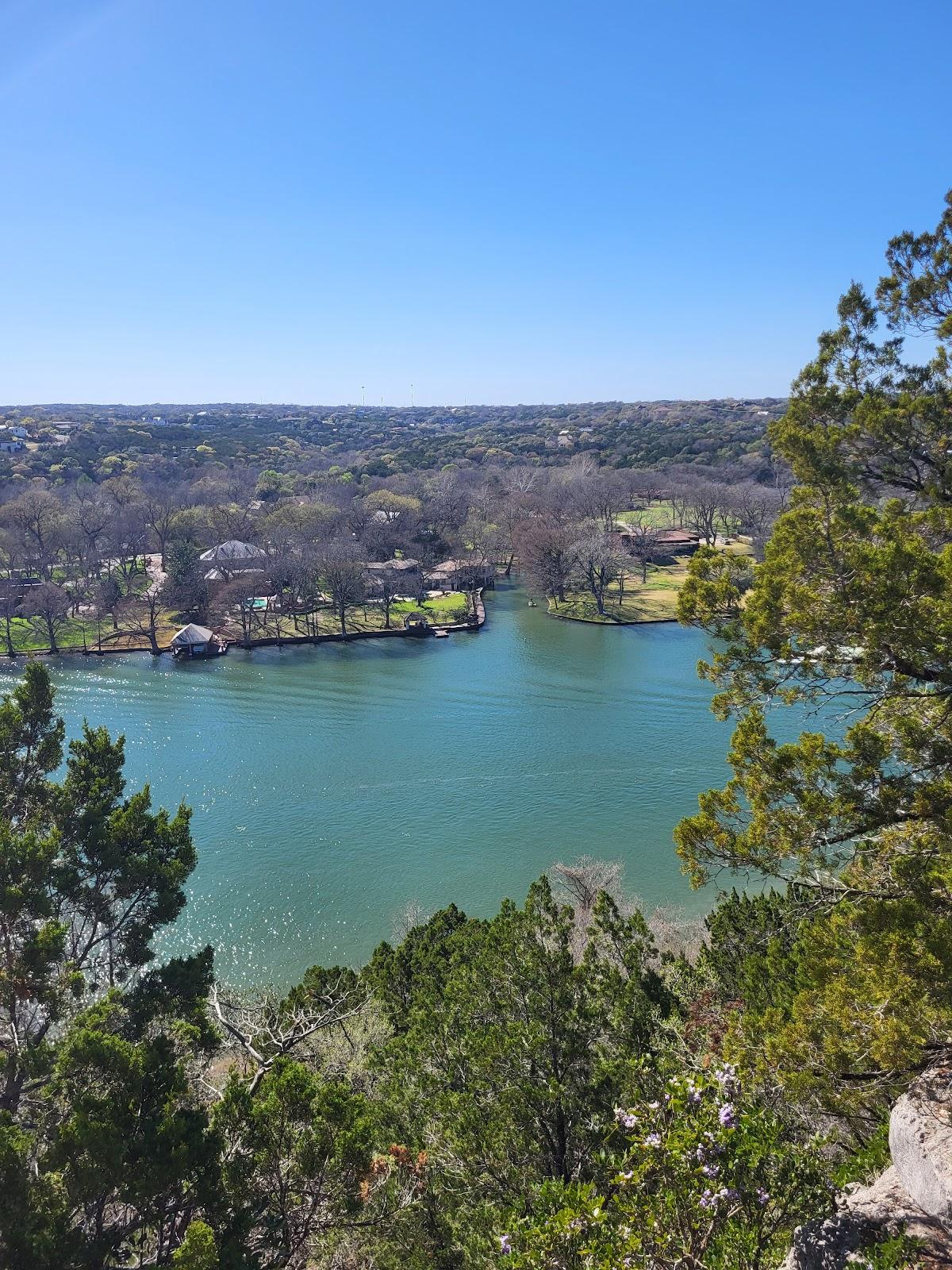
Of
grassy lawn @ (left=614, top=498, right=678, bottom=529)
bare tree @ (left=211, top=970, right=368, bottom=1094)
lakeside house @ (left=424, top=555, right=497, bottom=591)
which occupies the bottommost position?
bare tree @ (left=211, top=970, right=368, bottom=1094)

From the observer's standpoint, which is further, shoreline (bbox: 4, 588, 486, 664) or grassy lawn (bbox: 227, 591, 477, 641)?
grassy lawn (bbox: 227, 591, 477, 641)

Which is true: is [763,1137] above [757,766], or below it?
below

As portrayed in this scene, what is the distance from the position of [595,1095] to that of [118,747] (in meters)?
7.09

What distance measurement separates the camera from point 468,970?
704 cm

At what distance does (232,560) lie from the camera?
38844mm

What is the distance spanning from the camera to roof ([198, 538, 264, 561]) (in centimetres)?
3919

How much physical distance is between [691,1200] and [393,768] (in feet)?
58.1

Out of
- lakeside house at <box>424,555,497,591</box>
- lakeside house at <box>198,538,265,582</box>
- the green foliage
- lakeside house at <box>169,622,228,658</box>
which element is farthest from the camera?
lakeside house at <box>424,555,497,591</box>

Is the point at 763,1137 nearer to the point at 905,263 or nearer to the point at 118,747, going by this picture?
the point at 905,263

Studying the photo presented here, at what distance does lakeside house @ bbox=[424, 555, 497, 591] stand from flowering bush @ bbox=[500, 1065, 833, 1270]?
36422 mm

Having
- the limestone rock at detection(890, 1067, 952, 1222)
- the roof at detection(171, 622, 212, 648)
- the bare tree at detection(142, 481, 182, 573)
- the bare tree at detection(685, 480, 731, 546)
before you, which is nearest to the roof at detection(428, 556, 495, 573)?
the bare tree at detection(685, 480, 731, 546)

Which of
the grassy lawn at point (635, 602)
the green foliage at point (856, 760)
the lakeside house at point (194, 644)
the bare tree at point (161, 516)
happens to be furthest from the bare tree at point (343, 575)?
the green foliage at point (856, 760)

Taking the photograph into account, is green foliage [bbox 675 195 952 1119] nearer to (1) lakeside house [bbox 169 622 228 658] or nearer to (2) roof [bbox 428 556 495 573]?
(1) lakeside house [bbox 169 622 228 658]

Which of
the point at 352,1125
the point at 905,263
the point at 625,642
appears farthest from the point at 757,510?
the point at 352,1125
